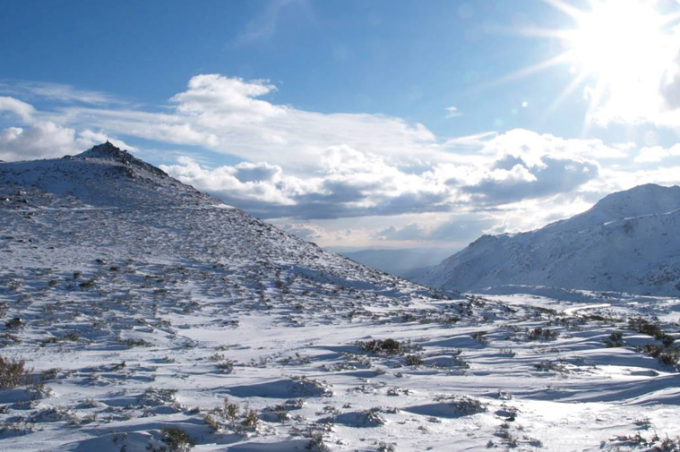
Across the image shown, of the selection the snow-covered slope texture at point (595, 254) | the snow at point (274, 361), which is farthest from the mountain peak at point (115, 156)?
the snow-covered slope texture at point (595, 254)

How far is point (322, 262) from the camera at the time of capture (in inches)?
1226

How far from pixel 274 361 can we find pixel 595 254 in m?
90.0

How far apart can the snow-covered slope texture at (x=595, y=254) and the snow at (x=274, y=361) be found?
214ft

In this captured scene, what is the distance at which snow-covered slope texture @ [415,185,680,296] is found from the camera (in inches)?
3137

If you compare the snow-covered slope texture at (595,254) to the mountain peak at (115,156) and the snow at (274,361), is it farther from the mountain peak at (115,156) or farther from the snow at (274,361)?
the snow at (274,361)

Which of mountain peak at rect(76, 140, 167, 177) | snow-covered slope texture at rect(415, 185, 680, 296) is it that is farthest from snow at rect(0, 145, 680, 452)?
snow-covered slope texture at rect(415, 185, 680, 296)

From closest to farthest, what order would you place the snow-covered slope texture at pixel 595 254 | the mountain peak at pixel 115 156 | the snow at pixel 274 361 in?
the snow at pixel 274 361 → the mountain peak at pixel 115 156 → the snow-covered slope texture at pixel 595 254

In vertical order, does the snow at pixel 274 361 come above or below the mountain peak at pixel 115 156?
below

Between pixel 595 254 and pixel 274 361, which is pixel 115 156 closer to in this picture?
pixel 274 361

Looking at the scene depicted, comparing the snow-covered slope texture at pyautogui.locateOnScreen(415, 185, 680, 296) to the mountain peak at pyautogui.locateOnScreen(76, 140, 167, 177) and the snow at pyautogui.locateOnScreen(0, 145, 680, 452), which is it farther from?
the snow at pyautogui.locateOnScreen(0, 145, 680, 452)

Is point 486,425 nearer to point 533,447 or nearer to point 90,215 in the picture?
point 533,447

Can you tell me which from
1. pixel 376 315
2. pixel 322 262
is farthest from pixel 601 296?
pixel 376 315

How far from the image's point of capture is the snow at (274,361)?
5.77 metres

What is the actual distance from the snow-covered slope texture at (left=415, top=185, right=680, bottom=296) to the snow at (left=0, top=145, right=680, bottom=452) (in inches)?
2572
